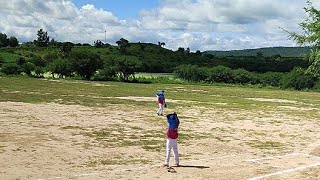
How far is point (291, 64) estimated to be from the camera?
189m

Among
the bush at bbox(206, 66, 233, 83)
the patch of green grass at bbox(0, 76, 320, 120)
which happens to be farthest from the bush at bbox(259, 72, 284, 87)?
the patch of green grass at bbox(0, 76, 320, 120)

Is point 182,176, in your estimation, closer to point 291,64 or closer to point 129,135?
point 129,135

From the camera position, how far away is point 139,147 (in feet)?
67.8

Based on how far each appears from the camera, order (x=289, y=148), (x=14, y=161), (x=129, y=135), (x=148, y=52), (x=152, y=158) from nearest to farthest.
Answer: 1. (x=14, y=161)
2. (x=152, y=158)
3. (x=289, y=148)
4. (x=129, y=135)
5. (x=148, y=52)

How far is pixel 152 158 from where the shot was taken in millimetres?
18297

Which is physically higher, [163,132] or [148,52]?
[148,52]

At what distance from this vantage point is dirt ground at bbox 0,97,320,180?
15602 mm

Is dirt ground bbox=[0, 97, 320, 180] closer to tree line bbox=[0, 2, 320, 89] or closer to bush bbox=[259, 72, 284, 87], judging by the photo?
tree line bbox=[0, 2, 320, 89]

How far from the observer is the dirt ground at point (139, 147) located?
15.6m

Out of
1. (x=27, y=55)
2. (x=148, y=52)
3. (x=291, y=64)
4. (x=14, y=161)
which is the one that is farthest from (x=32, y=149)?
(x=291, y=64)

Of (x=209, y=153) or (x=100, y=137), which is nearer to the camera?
(x=209, y=153)

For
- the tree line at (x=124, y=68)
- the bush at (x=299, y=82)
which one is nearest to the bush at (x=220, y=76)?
the tree line at (x=124, y=68)

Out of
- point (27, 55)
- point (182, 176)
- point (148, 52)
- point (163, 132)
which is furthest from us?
point (148, 52)

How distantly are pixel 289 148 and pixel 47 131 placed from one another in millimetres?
12581
